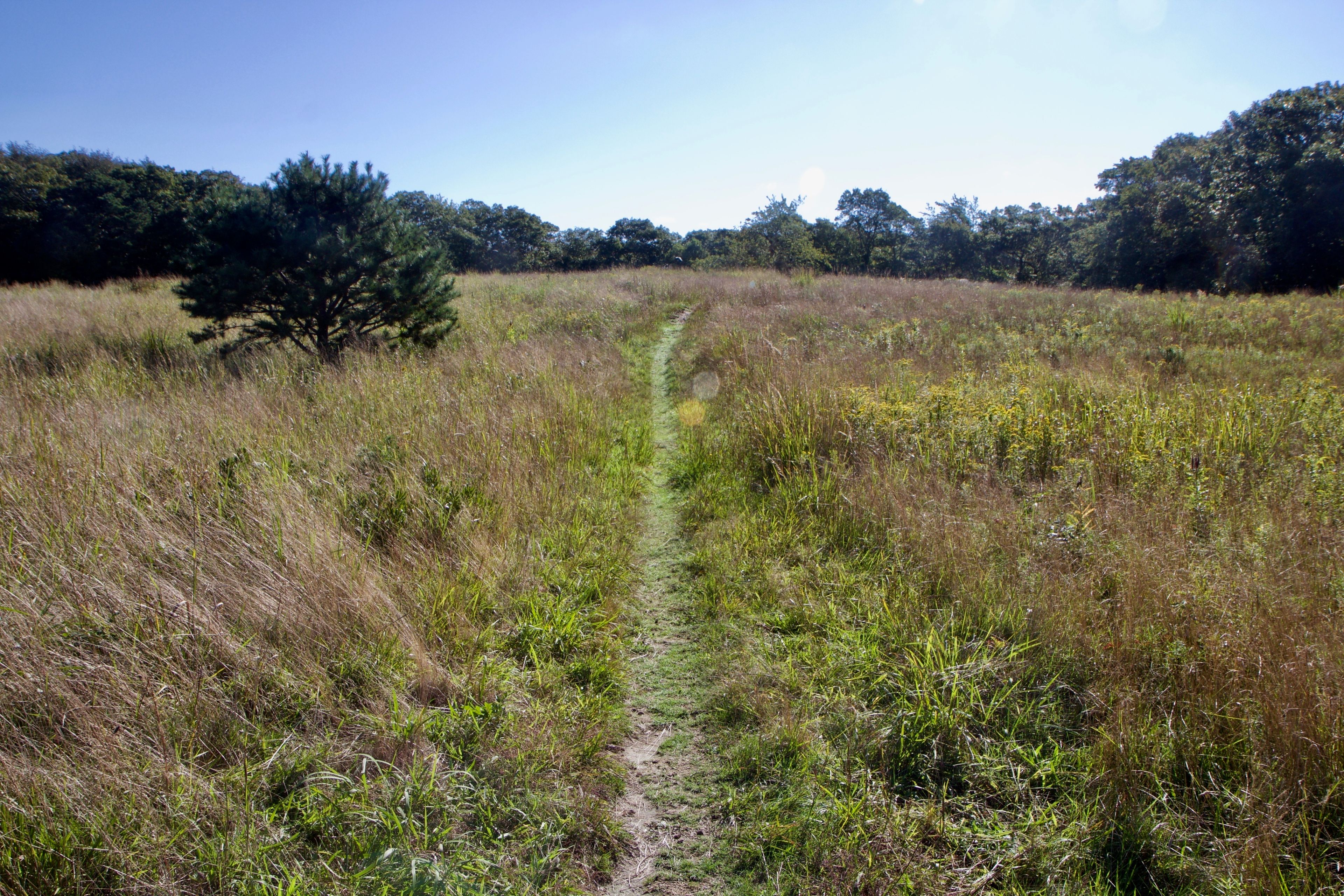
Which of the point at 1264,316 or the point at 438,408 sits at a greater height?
the point at 1264,316

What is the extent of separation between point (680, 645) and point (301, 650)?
81.3 inches

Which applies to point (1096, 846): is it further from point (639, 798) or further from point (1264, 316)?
point (1264, 316)

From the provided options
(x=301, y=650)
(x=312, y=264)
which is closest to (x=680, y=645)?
(x=301, y=650)

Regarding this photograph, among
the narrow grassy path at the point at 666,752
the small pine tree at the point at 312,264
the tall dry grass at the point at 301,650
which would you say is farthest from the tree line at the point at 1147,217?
the narrow grassy path at the point at 666,752

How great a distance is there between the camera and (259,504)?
12.4ft

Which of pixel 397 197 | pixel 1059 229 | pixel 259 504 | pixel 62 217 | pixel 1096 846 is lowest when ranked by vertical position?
pixel 1096 846

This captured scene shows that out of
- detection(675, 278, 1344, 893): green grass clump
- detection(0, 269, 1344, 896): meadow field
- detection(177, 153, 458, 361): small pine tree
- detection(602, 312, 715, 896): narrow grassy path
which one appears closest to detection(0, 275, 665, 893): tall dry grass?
detection(0, 269, 1344, 896): meadow field

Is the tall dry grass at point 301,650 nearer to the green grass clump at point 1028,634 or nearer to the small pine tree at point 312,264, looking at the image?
the green grass clump at point 1028,634

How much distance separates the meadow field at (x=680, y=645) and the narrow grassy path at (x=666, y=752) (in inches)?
0.8

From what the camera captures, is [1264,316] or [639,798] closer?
[639,798]

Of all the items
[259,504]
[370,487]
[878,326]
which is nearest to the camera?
[259,504]

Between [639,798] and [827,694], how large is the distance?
109cm

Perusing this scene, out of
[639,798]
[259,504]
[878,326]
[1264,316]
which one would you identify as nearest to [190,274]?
[259,504]

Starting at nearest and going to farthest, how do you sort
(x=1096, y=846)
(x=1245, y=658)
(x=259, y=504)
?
(x=1096, y=846), (x=1245, y=658), (x=259, y=504)
